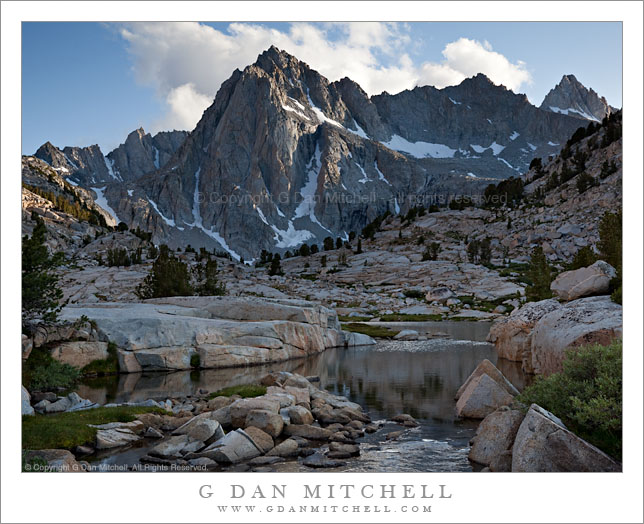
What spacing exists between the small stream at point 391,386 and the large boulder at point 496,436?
0.46 metres

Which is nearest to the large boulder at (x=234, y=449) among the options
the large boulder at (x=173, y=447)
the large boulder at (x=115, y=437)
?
the large boulder at (x=173, y=447)

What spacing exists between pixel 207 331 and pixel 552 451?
2665 centimetres

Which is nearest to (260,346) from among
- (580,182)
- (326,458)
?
(326,458)

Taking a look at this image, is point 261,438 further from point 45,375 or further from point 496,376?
point 45,375

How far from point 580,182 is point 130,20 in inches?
5196

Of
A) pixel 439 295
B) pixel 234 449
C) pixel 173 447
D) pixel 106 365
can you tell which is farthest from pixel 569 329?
pixel 439 295

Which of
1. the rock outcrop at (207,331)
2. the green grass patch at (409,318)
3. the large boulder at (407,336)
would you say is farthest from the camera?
the green grass patch at (409,318)

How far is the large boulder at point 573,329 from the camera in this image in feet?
53.2

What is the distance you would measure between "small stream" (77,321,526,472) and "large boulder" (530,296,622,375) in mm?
2642

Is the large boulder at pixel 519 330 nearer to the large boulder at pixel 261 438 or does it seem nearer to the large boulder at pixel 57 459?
the large boulder at pixel 261 438

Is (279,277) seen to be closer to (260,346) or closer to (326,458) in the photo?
(260,346)

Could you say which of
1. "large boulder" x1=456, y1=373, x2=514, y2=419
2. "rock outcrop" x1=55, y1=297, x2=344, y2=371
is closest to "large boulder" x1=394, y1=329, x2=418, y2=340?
"rock outcrop" x1=55, y1=297, x2=344, y2=371
